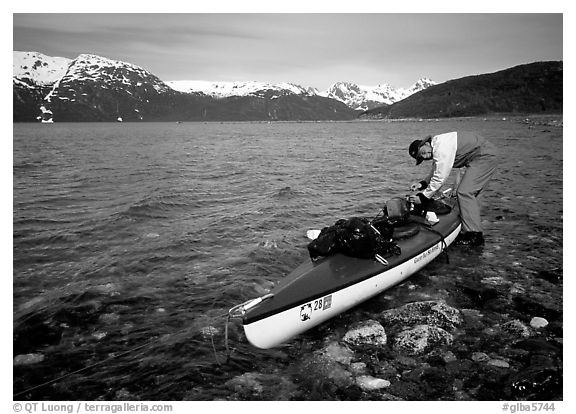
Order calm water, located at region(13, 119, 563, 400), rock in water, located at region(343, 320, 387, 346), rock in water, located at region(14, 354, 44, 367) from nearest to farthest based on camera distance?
1. calm water, located at region(13, 119, 563, 400)
2. rock in water, located at region(14, 354, 44, 367)
3. rock in water, located at region(343, 320, 387, 346)

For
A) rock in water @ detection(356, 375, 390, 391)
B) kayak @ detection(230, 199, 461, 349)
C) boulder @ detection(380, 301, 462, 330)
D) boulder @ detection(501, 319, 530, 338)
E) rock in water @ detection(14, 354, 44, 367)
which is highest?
kayak @ detection(230, 199, 461, 349)

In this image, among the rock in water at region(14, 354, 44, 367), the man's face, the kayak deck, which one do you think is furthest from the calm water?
the man's face

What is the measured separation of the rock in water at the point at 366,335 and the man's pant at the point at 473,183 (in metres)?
5.45

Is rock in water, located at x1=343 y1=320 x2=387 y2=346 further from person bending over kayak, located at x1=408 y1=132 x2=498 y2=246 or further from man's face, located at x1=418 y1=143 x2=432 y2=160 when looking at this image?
man's face, located at x1=418 y1=143 x2=432 y2=160

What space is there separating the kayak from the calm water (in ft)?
1.30

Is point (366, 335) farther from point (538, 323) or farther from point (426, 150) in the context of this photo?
point (426, 150)

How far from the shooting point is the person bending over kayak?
954 centimetres

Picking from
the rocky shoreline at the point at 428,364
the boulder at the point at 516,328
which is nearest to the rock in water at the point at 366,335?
the rocky shoreline at the point at 428,364

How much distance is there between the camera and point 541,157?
2728 cm

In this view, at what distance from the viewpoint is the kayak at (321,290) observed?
5559mm

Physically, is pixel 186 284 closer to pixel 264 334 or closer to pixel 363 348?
pixel 264 334
